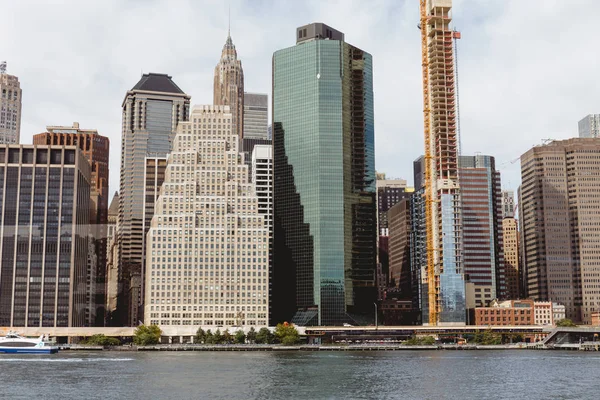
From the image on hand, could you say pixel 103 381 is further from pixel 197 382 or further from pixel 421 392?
pixel 421 392

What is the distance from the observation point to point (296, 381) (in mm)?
149750

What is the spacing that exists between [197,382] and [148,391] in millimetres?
15626

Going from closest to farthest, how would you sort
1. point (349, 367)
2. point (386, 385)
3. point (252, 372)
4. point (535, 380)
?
1. point (386, 385)
2. point (535, 380)
3. point (252, 372)
4. point (349, 367)

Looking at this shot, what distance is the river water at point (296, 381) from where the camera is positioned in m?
129

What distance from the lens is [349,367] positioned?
187 metres

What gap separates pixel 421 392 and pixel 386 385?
11246 millimetres

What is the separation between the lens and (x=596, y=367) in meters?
189

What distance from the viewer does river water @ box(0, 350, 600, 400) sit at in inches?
5074

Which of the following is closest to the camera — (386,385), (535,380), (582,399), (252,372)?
(582,399)

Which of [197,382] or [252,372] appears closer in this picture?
[197,382]

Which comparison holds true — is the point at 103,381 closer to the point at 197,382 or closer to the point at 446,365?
the point at 197,382

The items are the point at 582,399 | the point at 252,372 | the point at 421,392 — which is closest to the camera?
the point at 582,399

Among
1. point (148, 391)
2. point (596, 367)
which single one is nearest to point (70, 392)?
point (148, 391)

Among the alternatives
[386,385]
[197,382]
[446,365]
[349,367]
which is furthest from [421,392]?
[446,365]
